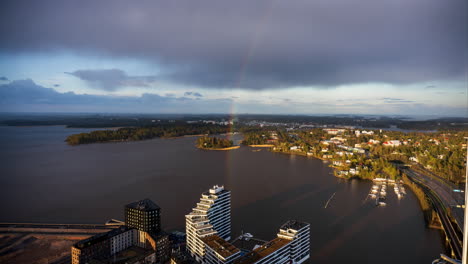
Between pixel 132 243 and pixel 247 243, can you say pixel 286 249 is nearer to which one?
pixel 247 243

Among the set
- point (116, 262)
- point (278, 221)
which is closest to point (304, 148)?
point (278, 221)

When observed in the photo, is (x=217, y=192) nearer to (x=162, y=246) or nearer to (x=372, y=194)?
(x=162, y=246)

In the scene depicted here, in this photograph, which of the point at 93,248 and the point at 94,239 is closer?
the point at 93,248

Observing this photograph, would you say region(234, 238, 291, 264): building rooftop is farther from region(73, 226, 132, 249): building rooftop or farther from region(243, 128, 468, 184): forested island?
region(243, 128, 468, 184): forested island

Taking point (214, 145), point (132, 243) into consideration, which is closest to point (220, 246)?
point (132, 243)

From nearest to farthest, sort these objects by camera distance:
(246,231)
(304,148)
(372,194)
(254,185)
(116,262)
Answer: (116,262) < (246,231) < (372,194) < (254,185) < (304,148)

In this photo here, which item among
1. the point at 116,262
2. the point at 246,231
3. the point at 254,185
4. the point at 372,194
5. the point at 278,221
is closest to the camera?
the point at 116,262
